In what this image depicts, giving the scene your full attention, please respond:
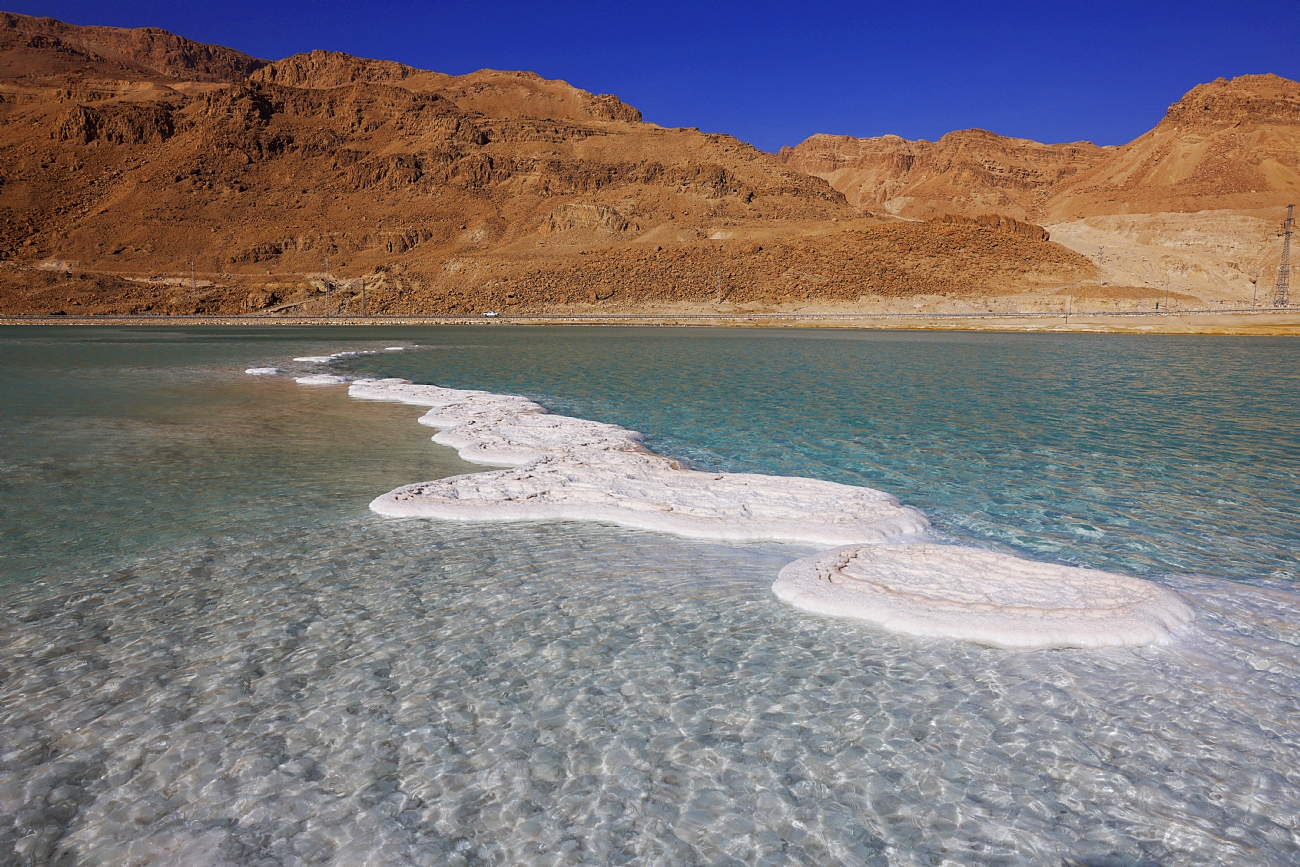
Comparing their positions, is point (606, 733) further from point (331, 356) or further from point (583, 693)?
point (331, 356)

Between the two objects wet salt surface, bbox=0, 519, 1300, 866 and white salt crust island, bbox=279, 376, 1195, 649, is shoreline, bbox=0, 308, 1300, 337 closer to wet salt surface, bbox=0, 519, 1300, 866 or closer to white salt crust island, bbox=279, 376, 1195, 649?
white salt crust island, bbox=279, 376, 1195, 649

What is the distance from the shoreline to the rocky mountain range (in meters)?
5.46

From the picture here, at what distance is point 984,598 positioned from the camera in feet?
18.7

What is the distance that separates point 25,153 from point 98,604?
141 meters

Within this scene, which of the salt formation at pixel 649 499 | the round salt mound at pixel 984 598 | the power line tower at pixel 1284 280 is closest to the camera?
the round salt mound at pixel 984 598

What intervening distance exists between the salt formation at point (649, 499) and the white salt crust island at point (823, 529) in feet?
0.06

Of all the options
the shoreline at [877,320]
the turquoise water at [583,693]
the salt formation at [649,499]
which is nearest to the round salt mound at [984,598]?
the turquoise water at [583,693]

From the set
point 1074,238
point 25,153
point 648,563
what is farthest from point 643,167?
point 648,563

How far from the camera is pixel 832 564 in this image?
254 inches

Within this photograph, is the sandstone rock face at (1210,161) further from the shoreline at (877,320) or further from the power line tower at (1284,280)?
the shoreline at (877,320)

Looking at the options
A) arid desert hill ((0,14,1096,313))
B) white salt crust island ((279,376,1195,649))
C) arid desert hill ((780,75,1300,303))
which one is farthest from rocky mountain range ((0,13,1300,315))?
white salt crust island ((279,376,1195,649))

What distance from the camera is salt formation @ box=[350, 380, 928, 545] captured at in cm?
769

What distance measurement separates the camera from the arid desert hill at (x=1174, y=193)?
90000 millimetres

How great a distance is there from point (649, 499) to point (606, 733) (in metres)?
4.49
